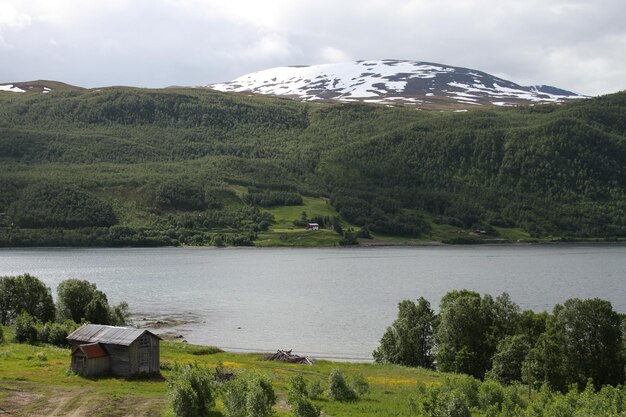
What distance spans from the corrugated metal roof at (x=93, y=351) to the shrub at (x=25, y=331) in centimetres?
1882

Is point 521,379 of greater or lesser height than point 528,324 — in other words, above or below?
below

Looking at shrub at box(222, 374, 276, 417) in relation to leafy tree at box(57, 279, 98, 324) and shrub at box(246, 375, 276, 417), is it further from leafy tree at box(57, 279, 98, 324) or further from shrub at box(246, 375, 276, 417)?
leafy tree at box(57, 279, 98, 324)

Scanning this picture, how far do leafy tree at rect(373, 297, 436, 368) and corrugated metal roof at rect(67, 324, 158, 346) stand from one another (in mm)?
26452

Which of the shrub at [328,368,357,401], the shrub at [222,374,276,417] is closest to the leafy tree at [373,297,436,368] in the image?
the shrub at [328,368,357,401]

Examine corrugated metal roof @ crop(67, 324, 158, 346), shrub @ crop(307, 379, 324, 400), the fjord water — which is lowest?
the fjord water

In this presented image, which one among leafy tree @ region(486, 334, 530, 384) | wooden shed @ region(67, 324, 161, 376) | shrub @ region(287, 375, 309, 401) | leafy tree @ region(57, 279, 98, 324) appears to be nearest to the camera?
shrub @ region(287, 375, 309, 401)

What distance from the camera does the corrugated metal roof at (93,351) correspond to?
52531 mm

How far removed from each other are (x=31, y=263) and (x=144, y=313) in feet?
293

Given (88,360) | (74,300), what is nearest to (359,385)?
(88,360)

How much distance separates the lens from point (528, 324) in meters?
65.9

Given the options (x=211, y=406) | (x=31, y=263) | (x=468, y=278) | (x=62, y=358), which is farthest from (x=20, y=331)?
(x=31, y=263)

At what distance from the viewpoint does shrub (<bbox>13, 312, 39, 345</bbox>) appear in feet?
229

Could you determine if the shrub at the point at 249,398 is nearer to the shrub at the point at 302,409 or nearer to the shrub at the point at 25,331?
the shrub at the point at 302,409

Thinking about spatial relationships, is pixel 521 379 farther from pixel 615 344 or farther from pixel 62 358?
pixel 62 358
